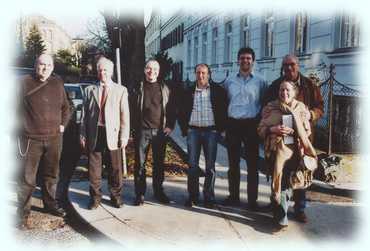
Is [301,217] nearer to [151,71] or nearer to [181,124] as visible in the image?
[181,124]

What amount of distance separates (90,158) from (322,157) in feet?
11.7

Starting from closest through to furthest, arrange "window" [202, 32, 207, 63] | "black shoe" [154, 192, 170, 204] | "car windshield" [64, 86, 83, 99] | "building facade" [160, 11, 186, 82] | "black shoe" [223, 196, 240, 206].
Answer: "black shoe" [223, 196, 240, 206] → "black shoe" [154, 192, 170, 204] → "car windshield" [64, 86, 83, 99] → "window" [202, 32, 207, 63] → "building facade" [160, 11, 186, 82]

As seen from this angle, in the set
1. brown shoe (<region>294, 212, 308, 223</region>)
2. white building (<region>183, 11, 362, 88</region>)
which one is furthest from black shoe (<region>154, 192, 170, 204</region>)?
white building (<region>183, 11, 362, 88</region>)

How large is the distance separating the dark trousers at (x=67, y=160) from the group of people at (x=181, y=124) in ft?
1.62

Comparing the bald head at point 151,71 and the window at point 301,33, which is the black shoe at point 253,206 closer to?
the bald head at point 151,71

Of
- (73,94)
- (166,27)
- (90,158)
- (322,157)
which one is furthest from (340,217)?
(166,27)

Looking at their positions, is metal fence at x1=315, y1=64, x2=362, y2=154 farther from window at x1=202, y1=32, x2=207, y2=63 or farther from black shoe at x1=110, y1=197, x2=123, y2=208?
window at x1=202, y1=32, x2=207, y2=63

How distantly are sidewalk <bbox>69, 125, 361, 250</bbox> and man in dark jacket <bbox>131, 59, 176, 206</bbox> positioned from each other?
17.3 inches

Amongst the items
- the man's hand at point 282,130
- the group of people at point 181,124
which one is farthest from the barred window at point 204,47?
the man's hand at point 282,130

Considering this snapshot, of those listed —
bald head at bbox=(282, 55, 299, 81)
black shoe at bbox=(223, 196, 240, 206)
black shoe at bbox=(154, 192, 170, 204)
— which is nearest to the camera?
bald head at bbox=(282, 55, 299, 81)

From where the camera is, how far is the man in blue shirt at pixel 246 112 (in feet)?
15.7

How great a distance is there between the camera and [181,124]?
5070 mm

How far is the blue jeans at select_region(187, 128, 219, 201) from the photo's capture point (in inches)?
195

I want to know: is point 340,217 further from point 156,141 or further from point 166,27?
point 166,27
